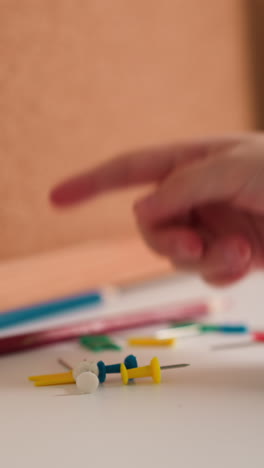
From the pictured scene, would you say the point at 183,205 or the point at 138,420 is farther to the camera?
the point at 183,205

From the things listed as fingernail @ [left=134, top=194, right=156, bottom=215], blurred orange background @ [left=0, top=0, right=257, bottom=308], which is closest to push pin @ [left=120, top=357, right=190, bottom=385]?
fingernail @ [left=134, top=194, right=156, bottom=215]

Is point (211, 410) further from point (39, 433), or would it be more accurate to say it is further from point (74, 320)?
point (74, 320)

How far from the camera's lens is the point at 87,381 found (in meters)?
0.41

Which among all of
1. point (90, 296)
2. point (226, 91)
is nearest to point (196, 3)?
point (226, 91)

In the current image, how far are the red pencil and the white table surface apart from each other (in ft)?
0.05

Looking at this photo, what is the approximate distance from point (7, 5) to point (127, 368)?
61 centimetres

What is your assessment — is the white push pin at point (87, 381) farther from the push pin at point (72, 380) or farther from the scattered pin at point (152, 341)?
the scattered pin at point (152, 341)

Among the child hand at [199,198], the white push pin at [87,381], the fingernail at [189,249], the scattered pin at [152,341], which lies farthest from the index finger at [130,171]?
the white push pin at [87,381]

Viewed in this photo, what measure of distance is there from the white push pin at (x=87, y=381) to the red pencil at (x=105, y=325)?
0.14 meters

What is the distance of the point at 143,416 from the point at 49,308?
1.21 feet

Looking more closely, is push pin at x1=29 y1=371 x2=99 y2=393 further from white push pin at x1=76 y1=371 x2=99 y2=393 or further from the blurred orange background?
the blurred orange background

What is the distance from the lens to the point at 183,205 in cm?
59

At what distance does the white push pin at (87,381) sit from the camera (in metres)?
0.41

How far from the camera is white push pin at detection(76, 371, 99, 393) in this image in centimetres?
41
